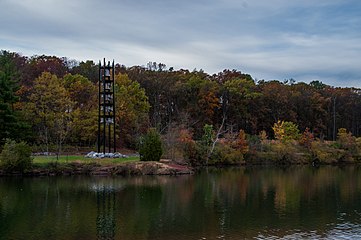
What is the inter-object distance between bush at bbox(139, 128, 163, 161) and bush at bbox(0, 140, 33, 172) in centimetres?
1113

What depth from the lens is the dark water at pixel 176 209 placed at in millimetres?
20984

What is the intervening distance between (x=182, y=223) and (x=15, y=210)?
989 cm

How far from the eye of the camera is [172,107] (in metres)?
80.2

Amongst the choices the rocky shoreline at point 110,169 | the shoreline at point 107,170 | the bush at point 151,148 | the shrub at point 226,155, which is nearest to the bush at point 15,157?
the shoreline at point 107,170

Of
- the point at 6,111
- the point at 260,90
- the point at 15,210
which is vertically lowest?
the point at 15,210

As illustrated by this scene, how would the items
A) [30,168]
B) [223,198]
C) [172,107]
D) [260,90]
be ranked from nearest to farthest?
[223,198], [30,168], [172,107], [260,90]

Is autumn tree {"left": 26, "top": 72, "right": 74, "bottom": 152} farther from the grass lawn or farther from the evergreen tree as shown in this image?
the grass lawn

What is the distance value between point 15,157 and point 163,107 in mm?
39223

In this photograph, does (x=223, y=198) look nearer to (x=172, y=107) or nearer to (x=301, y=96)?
(x=172, y=107)

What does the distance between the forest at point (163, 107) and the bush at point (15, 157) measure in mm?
6161

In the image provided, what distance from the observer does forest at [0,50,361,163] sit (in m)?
55.5

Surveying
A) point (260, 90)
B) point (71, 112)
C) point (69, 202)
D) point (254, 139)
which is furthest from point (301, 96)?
point (69, 202)

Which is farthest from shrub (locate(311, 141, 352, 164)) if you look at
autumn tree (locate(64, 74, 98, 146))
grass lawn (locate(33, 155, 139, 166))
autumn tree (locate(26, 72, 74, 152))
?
autumn tree (locate(26, 72, 74, 152))

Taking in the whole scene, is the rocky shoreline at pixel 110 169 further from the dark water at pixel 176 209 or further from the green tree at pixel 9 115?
the green tree at pixel 9 115
